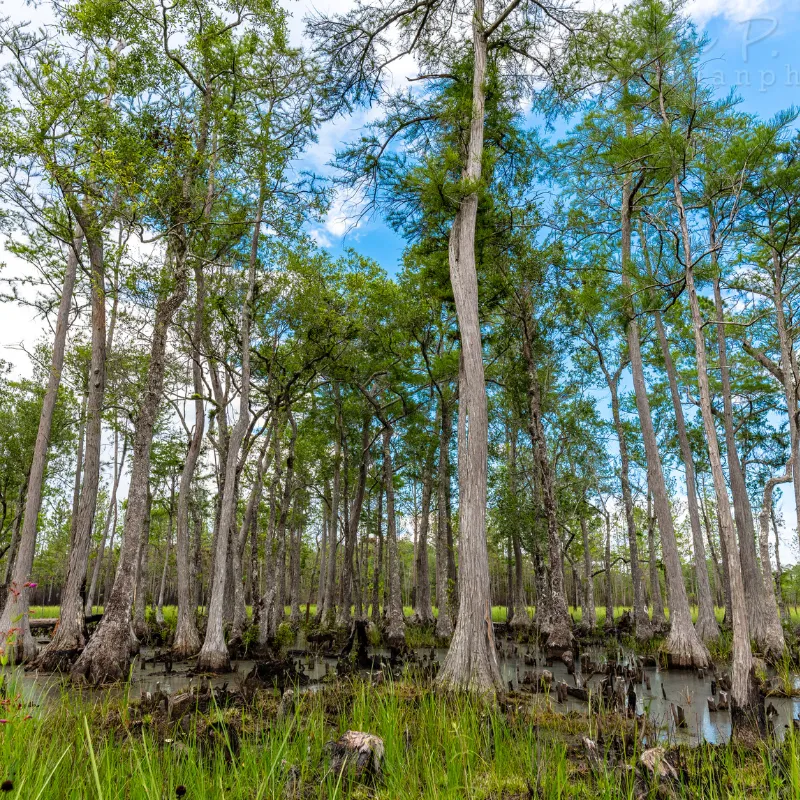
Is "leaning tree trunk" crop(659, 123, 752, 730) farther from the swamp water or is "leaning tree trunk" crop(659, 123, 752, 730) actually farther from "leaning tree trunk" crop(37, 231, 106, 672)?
"leaning tree trunk" crop(37, 231, 106, 672)

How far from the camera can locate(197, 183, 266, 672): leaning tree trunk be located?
10.9m

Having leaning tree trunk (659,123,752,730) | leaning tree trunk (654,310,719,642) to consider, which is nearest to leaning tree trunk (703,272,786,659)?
leaning tree trunk (654,310,719,642)

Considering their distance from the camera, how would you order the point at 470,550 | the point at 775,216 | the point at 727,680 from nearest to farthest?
the point at 470,550, the point at 727,680, the point at 775,216

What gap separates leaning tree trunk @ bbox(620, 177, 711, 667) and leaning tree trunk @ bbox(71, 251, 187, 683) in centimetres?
1002

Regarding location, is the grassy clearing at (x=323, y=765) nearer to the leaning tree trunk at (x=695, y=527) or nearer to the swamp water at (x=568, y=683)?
the swamp water at (x=568, y=683)

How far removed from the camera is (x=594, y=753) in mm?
4223

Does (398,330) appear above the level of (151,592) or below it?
above

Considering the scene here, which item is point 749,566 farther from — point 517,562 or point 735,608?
point 735,608

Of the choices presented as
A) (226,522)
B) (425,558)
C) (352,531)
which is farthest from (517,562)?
(226,522)

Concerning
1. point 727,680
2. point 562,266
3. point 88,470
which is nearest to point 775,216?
point 562,266

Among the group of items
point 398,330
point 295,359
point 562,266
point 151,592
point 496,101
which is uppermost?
point 496,101

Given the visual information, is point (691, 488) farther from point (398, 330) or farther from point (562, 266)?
point (398, 330)

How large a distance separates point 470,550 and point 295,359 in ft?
28.8

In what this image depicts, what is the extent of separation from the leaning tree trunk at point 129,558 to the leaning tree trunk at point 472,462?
19.3ft
